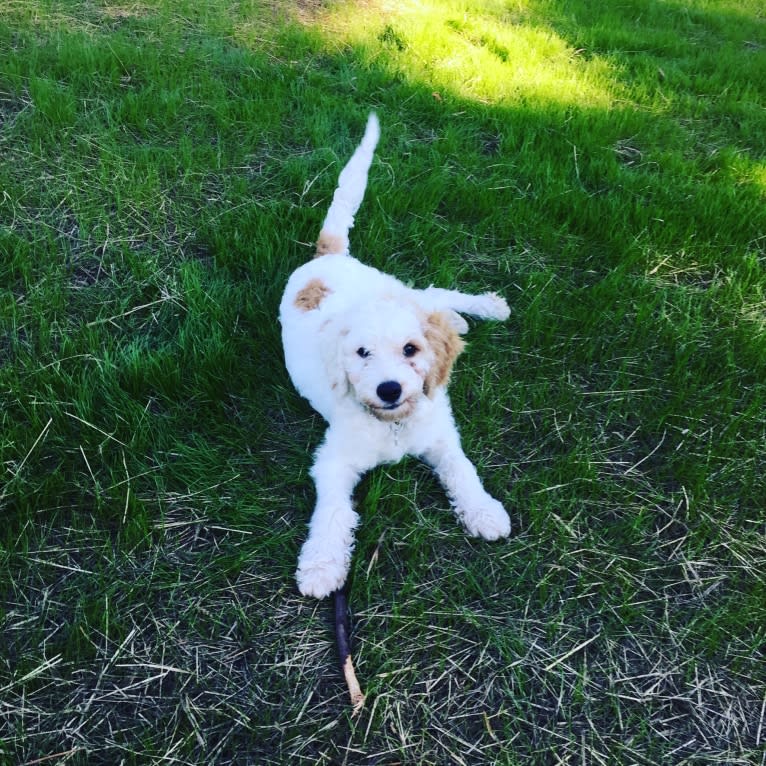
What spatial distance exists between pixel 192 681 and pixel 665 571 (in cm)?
189

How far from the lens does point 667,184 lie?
4.52 meters

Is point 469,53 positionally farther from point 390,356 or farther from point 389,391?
point 389,391

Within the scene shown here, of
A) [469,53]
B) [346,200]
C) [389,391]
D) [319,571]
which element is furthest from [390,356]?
[469,53]

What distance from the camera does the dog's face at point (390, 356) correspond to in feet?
8.07

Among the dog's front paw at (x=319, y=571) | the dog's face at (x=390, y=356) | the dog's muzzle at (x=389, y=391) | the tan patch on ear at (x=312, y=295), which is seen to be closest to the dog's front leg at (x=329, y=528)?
the dog's front paw at (x=319, y=571)

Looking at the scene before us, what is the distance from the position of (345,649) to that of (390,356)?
112cm

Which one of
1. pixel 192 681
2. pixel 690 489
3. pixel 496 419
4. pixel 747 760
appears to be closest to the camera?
pixel 747 760

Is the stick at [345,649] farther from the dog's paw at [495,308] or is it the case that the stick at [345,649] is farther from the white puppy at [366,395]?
the dog's paw at [495,308]

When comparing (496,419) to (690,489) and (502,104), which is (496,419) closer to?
(690,489)

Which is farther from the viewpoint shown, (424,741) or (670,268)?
(670,268)

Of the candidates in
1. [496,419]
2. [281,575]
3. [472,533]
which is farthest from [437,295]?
[281,575]

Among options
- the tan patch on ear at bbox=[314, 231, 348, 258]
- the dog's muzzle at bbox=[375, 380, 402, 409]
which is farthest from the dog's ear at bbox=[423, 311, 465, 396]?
the tan patch on ear at bbox=[314, 231, 348, 258]

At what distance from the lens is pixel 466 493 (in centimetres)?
275

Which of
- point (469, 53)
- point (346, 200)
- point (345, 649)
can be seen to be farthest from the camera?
point (469, 53)
